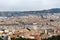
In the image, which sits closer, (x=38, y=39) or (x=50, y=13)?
(x=38, y=39)

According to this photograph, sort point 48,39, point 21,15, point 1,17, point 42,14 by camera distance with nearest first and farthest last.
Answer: point 48,39, point 1,17, point 21,15, point 42,14

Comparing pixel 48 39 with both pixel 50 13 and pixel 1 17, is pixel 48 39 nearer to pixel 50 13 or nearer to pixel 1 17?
pixel 1 17

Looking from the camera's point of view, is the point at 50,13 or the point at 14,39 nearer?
the point at 14,39

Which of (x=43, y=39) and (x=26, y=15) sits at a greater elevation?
(x=43, y=39)

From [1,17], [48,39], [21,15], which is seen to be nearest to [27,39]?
[48,39]

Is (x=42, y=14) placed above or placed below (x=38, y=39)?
below

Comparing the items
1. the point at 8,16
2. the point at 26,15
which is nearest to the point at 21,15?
the point at 26,15

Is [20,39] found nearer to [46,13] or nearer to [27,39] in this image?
[27,39]

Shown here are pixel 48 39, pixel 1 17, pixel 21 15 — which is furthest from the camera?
pixel 21 15

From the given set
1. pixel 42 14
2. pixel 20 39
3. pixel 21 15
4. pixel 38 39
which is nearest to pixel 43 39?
pixel 38 39
